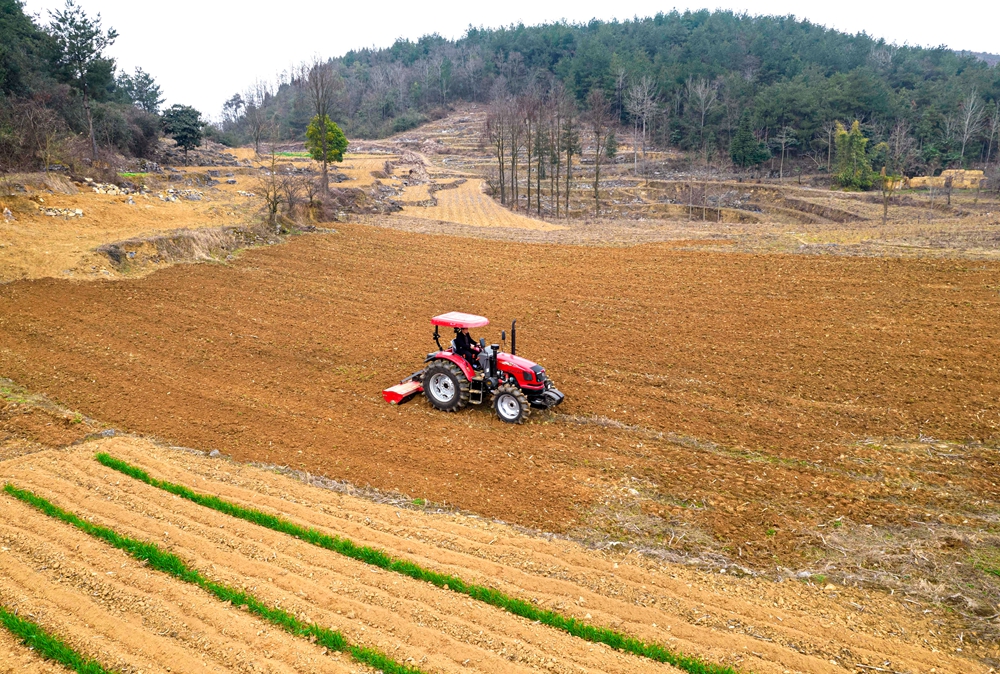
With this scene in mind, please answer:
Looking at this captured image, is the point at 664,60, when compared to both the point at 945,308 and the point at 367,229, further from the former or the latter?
the point at 945,308

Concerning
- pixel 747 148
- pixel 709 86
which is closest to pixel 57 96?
pixel 747 148

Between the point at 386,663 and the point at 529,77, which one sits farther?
the point at 529,77

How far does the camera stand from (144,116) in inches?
1720

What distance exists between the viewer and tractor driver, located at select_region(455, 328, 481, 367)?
11695mm

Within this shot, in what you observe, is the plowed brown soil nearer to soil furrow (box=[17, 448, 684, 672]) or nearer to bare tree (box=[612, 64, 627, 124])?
soil furrow (box=[17, 448, 684, 672])

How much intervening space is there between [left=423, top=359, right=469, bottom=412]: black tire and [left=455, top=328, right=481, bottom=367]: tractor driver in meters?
0.34

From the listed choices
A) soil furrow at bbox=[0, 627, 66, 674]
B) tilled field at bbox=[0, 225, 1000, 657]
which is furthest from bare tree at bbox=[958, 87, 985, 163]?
soil furrow at bbox=[0, 627, 66, 674]

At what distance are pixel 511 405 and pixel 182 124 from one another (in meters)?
45.4

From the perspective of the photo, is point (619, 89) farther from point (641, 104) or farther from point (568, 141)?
point (568, 141)

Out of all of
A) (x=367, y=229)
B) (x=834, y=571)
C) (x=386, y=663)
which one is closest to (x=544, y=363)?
(x=834, y=571)

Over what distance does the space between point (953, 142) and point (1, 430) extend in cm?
7167

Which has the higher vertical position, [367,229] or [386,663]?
[367,229]

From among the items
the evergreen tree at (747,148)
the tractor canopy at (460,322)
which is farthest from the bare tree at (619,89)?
the tractor canopy at (460,322)

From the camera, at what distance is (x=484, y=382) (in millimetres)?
11547
